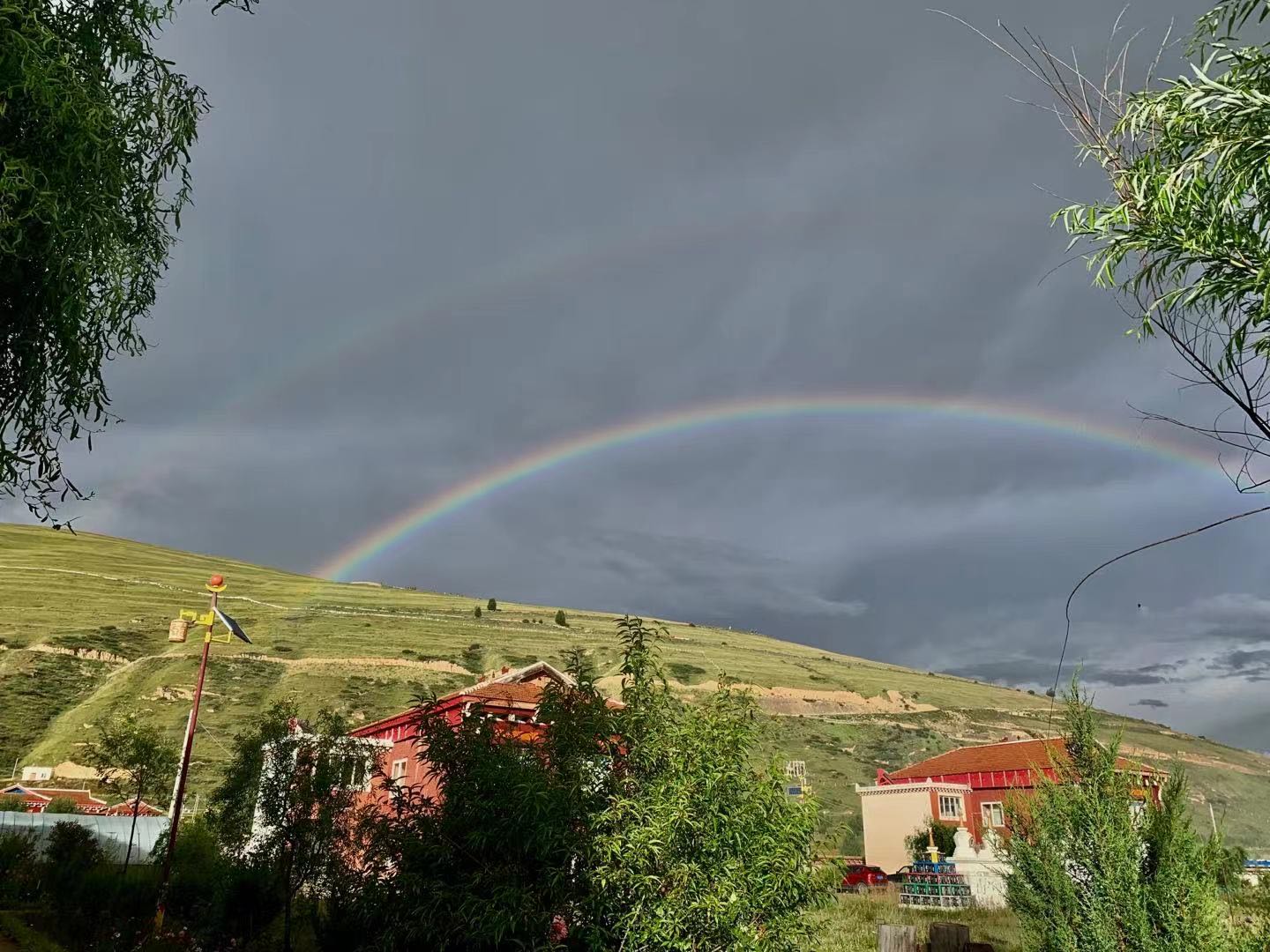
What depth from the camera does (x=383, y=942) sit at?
29.6 feet

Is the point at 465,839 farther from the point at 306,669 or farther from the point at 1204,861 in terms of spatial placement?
the point at 306,669

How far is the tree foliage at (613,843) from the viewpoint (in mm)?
8289

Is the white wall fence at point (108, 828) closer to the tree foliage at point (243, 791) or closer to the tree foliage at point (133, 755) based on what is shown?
the tree foliage at point (133, 755)

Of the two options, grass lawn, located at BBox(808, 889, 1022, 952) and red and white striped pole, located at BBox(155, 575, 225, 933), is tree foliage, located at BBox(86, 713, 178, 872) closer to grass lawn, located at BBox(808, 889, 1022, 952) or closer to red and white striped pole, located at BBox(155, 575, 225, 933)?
red and white striped pole, located at BBox(155, 575, 225, 933)

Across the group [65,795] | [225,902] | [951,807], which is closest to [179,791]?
[225,902]

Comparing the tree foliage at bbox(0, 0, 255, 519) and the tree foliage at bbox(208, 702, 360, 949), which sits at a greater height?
the tree foliage at bbox(0, 0, 255, 519)

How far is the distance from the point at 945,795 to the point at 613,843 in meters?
58.3

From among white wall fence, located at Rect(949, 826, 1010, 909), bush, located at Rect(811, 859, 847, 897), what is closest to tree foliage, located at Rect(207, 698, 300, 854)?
bush, located at Rect(811, 859, 847, 897)

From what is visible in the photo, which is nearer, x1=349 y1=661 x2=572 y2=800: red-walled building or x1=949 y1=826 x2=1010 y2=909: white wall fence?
x1=949 y1=826 x2=1010 y2=909: white wall fence

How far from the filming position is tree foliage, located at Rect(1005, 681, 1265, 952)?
9555 millimetres

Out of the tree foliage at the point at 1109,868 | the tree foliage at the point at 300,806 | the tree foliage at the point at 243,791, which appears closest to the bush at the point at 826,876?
the tree foliage at the point at 1109,868

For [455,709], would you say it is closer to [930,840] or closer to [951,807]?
[930,840]

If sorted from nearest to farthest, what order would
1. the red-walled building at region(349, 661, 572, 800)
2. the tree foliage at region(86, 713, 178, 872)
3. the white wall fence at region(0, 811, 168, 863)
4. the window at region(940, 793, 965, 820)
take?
1. the tree foliage at region(86, 713, 178, 872)
2. the white wall fence at region(0, 811, 168, 863)
3. the red-walled building at region(349, 661, 572, 800)
4. the window at region(940, 793, 965, 820)

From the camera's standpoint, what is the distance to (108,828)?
119 ft
